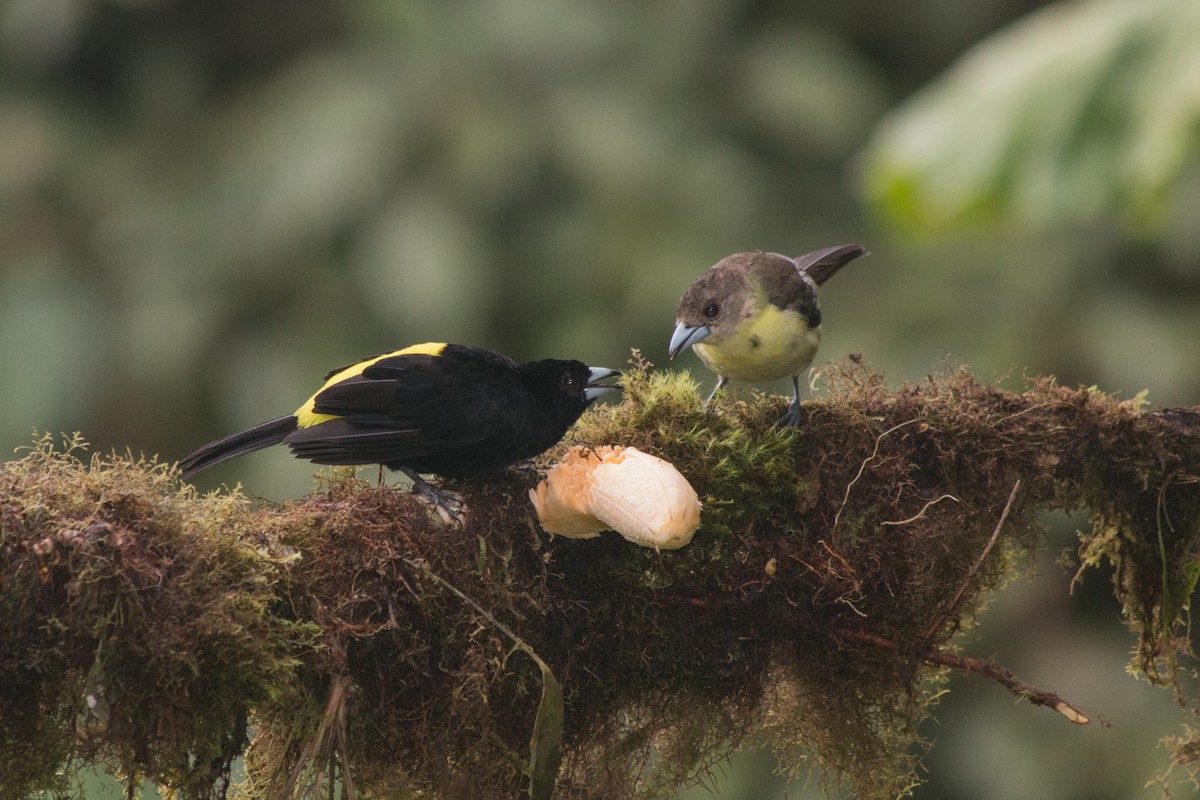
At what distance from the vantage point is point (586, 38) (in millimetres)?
10516

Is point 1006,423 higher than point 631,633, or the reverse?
point 1006,423

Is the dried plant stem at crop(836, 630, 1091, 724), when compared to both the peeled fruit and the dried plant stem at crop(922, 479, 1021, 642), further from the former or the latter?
the peeled fruit

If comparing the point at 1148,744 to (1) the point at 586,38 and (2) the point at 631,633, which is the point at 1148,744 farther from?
(1) the point at 586,38

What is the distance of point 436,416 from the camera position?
281 cm

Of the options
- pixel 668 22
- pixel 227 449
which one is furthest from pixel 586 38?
pixel 227 449

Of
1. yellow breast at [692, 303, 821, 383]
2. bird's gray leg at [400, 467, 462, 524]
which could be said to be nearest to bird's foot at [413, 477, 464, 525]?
bird's gray leg at [400, 467, 462, 524]

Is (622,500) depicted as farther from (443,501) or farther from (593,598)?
(443,501)

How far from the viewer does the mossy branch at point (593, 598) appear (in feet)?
7.09

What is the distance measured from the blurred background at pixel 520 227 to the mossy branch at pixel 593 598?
→ 357 cm

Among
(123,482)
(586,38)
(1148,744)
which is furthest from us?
(586,38)

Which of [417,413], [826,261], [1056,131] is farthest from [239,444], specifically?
[1056,131]

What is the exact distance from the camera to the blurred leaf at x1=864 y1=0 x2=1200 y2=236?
16.4 feet

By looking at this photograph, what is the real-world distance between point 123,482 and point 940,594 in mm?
1672

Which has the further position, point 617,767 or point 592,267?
point 592,267
